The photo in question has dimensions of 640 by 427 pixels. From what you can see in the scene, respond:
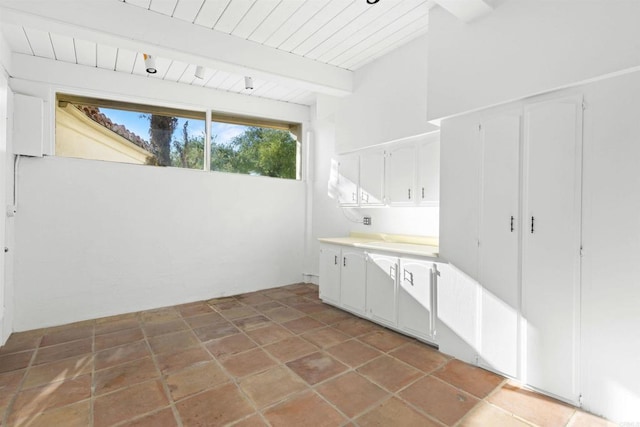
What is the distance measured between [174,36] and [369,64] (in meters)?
2.22

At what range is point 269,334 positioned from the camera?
3332mm

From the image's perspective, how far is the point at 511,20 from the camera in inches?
93.4

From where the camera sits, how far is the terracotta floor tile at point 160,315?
3791 mm

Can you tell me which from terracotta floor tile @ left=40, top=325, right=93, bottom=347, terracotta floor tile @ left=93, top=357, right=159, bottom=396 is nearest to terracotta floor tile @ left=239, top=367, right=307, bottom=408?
terracotta floor tile @ left=93, top=357, right=159, bottom=396

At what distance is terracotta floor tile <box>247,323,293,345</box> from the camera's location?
3.18 meters

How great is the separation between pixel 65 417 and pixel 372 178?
3493 mm

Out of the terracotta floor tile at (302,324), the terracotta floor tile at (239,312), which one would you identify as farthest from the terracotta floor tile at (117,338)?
the terracotta floor tile at (302,324)

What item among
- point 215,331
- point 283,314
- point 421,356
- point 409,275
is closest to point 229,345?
point 215,331

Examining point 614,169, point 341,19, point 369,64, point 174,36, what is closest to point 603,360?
point 614,169

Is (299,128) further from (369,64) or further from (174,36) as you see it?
(174,36)

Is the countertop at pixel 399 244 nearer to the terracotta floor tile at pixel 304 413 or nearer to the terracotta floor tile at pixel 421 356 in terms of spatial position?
the terracotta floor tile at pixel 421 356

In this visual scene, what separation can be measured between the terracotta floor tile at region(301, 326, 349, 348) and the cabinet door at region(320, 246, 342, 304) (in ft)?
2.41

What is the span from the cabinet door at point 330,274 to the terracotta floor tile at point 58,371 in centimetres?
258

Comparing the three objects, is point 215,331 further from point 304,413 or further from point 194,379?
point 304,413
